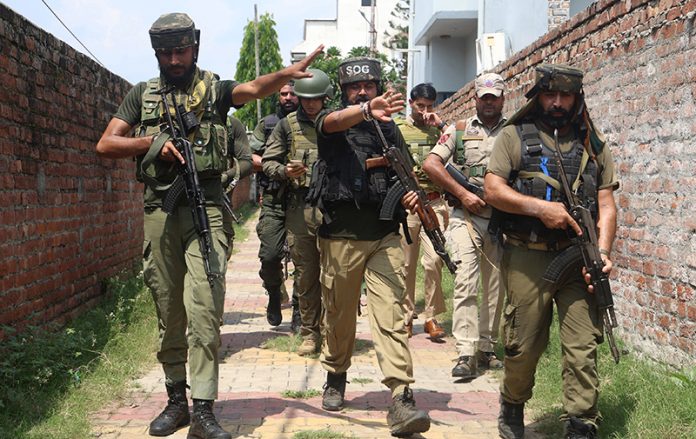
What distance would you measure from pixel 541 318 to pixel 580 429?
603mm

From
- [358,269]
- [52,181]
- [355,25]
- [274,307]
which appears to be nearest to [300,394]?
[358,269]

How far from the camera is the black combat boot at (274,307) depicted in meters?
8.21

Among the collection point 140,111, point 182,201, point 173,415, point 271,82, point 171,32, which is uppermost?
point 171,32

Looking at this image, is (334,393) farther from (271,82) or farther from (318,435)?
(271,82)

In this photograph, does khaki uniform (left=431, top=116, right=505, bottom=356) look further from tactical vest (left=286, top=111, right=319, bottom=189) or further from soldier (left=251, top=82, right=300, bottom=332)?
soldier (left=251, top=82, right=300, bottom=332)

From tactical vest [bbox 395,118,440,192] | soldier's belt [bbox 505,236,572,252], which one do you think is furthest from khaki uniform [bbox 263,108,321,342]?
soldier's belt [bbox 505,236,572,252]

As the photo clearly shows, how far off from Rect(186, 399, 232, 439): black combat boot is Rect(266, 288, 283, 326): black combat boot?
344 centimetres

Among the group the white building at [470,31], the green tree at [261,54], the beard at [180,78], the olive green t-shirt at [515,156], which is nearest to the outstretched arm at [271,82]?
the beard at [180,78]

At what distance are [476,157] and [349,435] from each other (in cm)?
257

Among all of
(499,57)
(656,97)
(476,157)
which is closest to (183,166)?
(476,157)

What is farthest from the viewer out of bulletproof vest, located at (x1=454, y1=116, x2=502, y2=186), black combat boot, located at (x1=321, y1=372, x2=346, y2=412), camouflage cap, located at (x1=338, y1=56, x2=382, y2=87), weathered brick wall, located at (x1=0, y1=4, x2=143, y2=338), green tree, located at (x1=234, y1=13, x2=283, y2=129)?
green tree, located at (x1=234, y1=13, x2=283, y2=129)

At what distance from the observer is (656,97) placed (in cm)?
630

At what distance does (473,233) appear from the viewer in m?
6.61

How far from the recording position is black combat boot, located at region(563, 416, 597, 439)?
4457 millimetres
